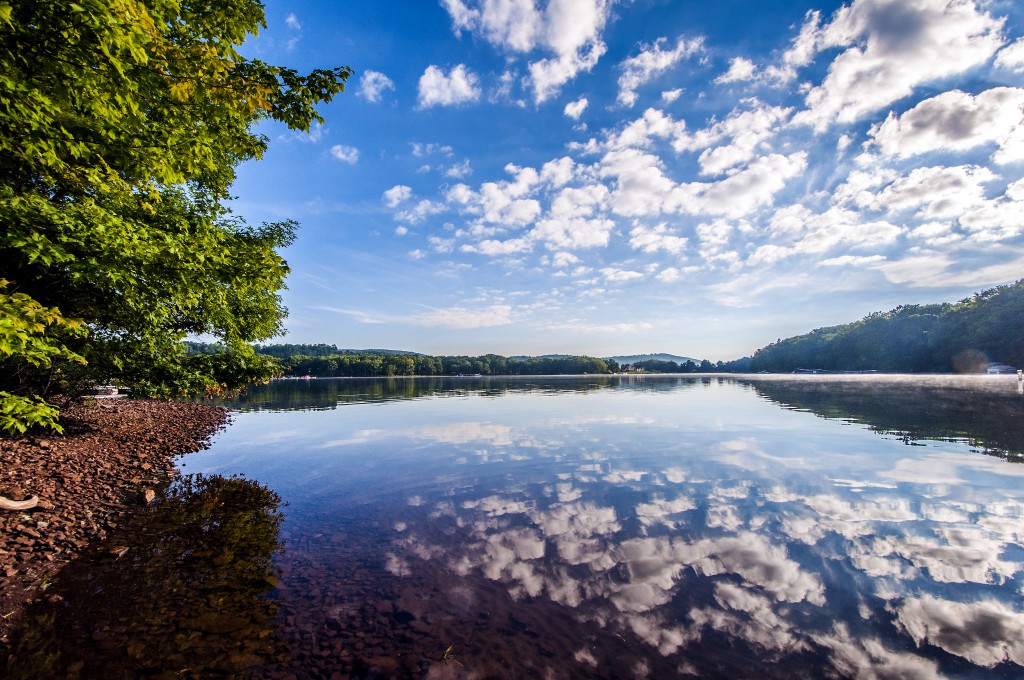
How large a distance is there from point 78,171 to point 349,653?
11743mm

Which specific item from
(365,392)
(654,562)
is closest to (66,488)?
(654,562)

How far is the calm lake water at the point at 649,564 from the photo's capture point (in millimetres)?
6707

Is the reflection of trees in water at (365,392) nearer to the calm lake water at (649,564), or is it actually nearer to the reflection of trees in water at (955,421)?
the calm lake water at (649,564)

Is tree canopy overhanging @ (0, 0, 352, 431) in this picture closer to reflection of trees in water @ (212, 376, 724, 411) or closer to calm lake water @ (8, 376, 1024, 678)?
calm lake water @ (8, 376, 1024, 678)

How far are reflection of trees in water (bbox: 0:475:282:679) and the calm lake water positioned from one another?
309 mm

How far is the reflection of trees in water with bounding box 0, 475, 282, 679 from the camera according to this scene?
629 cm

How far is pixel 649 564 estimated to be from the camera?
9797mm

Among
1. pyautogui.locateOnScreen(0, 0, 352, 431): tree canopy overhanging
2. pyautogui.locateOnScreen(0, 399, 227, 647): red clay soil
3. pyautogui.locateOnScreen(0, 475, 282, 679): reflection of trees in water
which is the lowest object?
pyautogui.locateOnScreen(0, 475, 282, 679): reflection of trees in water

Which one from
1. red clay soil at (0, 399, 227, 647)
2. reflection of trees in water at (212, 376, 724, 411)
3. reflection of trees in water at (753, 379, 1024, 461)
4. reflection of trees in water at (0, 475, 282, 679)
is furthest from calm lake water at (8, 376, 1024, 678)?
reflection of trees in water at (212, 376, 724, 411)

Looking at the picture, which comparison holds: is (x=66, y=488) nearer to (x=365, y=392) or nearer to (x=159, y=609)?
(x=159, y=609)

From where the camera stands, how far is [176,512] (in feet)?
42.7

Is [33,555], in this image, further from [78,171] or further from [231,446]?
[231,446]

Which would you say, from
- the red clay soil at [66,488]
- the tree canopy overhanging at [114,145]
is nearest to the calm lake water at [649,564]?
the red clay soil at [66,488]

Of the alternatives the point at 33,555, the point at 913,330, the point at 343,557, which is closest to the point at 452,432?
the point at 343,557
